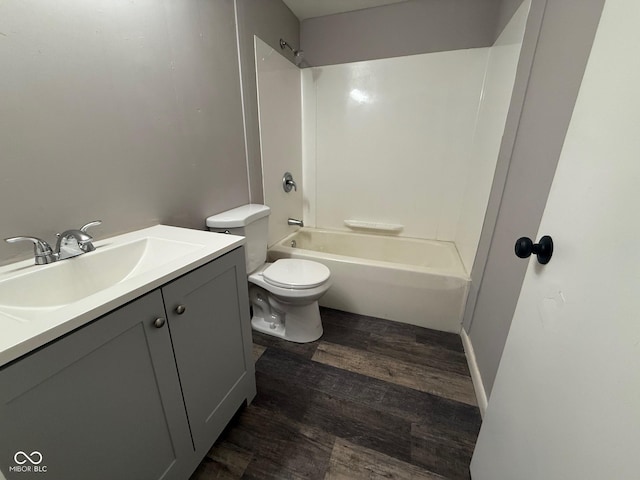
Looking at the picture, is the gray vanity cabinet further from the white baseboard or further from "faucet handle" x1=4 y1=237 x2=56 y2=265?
the white baseboard

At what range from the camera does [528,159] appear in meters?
1.00

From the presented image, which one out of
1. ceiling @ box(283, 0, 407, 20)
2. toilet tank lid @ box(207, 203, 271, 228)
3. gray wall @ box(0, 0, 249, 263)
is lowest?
toilet tank lid @ box(207, 203, 271, 228)

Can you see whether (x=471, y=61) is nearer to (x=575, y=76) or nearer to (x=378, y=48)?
(x=378, y=48)

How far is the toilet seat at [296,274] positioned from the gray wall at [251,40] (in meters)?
0.55

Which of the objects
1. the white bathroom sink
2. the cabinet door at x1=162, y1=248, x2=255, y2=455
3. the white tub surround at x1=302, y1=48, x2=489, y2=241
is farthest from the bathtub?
the white bathroom sink

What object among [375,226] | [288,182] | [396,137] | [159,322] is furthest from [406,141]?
[159,322]

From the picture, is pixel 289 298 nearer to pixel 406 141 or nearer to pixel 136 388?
pixel 136 388

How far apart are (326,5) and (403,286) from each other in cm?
211

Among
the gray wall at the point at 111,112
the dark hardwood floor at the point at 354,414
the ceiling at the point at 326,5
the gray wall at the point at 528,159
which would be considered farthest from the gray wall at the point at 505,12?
the dark hardwood floor at the point at 354,414

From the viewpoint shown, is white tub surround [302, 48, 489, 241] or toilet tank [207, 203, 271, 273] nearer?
toilet tank [207, 203, 271, 273]

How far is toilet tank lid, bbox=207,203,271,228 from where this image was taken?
1.35m

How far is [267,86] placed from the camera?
5.87 ft

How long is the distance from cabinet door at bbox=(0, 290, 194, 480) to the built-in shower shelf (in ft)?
6.21

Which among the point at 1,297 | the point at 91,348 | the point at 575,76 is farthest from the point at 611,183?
the point at 1,297
